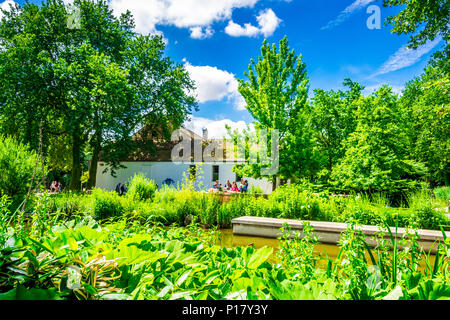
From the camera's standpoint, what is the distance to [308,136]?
14.5m

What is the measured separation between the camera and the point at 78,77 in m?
15.6

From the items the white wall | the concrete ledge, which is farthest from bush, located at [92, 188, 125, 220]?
the white wall

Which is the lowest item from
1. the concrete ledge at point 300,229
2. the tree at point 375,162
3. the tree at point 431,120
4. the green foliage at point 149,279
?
the concrete ledge at point 300,229

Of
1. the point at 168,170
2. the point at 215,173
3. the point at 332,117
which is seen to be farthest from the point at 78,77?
the point at 332,117

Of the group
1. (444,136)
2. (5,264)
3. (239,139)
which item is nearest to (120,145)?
(239,139)

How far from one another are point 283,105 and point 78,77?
13068 millimetres

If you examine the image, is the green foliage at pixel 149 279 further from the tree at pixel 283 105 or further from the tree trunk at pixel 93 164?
the tree trunk at pixel 93 164

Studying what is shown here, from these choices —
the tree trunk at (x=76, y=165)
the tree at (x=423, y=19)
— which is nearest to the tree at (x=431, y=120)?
the tree at (x=423, y=19)

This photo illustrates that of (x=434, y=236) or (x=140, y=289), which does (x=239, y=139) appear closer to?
(x=434, y=236)

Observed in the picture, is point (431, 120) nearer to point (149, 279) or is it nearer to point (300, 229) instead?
point (300, 229)

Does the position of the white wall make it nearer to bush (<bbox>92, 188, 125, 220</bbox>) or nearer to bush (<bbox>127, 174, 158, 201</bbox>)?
bush (<bbox>127, 174, 158, 201</bbox>)

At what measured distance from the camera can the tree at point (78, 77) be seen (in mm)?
15148

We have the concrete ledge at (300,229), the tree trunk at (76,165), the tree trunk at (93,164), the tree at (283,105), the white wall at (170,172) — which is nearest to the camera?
the concrete ledge at (300,229)

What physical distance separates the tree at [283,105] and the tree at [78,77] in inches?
291
